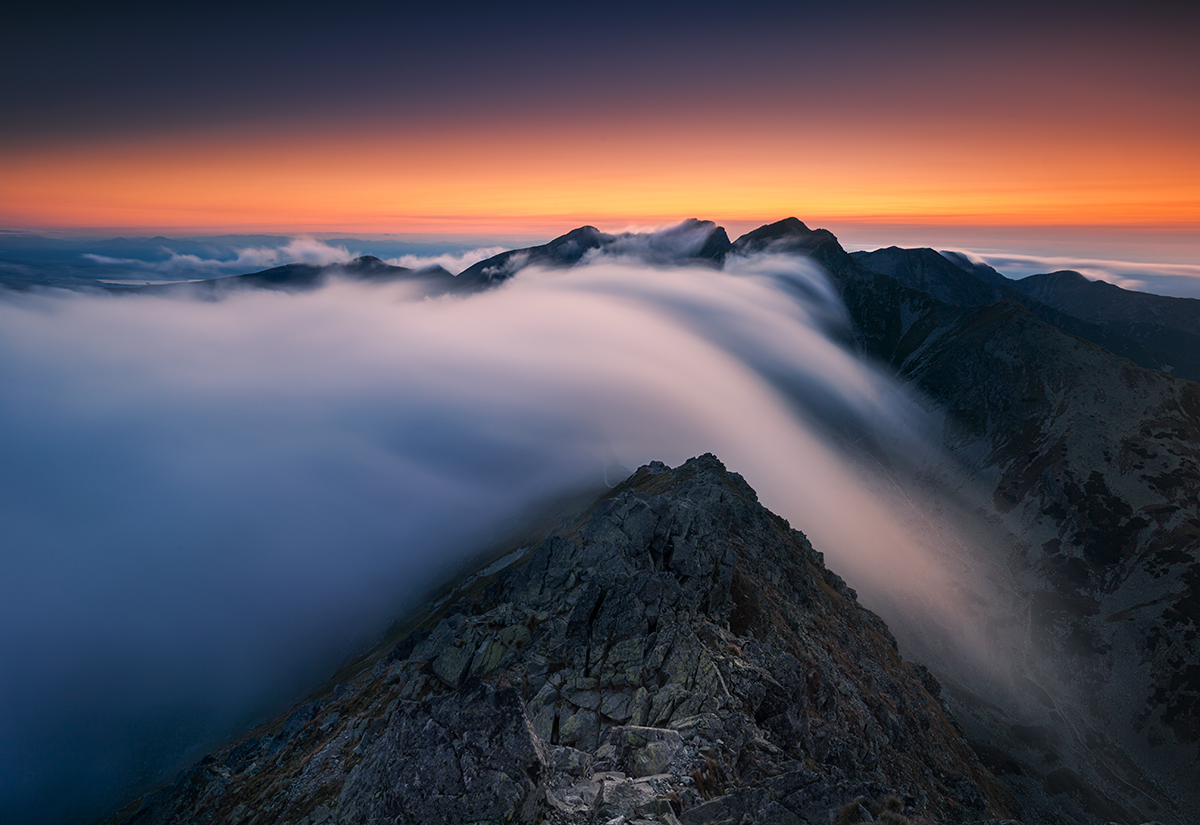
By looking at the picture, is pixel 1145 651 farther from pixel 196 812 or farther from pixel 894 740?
pixel 196 812

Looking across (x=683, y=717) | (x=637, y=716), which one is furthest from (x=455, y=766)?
(x=683, y=717)

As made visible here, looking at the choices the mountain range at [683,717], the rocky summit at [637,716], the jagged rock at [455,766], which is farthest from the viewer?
the mountain range at [683,717]

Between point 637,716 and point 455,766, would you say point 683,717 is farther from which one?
point 455,766

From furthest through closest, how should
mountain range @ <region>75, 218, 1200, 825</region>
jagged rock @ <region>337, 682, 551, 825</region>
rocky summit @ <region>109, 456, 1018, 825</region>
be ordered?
1. mountain range @ <region>75, 218, 1200, 825</region>
2. rocky summit @ <region>109, 456, 1018, 825</region>
3. jagged rock @ <region>337, 682, 551, 825</region>

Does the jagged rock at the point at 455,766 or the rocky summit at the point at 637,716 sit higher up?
the jagged rock at the point at 455,766

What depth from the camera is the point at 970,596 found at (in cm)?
18675

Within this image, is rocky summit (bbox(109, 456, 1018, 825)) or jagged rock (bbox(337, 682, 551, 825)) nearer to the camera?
jagged rock (bbox(337, 682, 551, 825))

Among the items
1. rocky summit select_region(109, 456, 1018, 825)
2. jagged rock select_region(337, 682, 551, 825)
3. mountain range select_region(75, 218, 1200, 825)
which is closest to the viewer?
jagged rock select_region(337, 682, 551, 825)

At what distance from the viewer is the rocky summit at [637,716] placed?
2170cm

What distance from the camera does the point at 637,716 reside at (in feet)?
114

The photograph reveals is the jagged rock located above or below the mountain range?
above

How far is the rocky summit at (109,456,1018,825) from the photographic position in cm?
2170

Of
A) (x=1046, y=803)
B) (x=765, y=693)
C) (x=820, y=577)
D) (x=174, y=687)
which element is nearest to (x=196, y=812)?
(x=765, y=693)

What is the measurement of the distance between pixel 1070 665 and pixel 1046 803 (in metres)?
75.6
